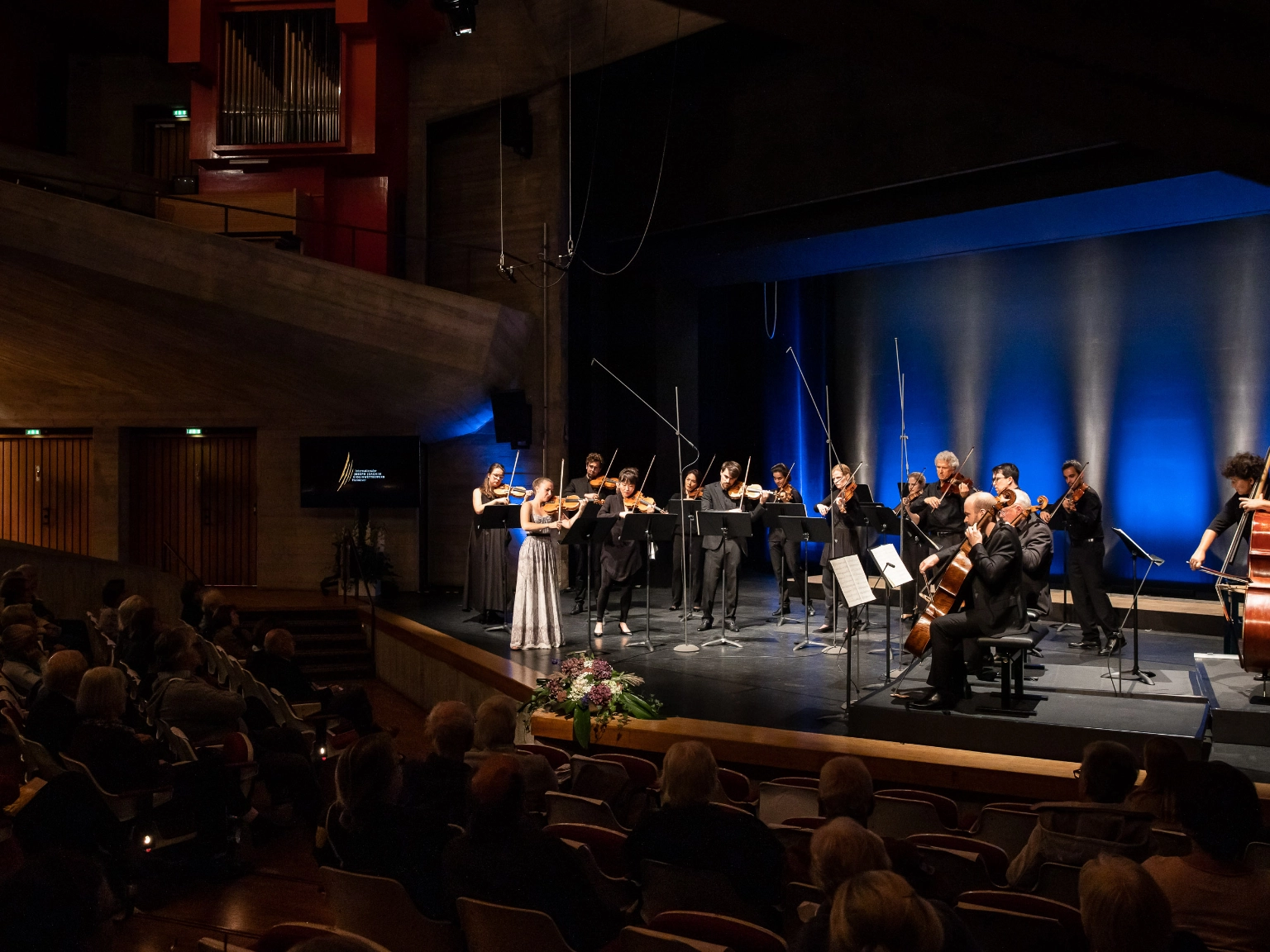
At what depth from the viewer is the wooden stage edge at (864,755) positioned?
5.01 meters

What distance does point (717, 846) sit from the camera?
301cm

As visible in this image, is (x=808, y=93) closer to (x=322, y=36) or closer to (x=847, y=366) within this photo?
(x=847, y=366)

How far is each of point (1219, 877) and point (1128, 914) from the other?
0.71 m

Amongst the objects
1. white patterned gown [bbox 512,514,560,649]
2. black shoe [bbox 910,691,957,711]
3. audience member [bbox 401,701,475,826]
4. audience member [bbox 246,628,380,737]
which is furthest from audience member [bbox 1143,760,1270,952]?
white patterned gown [bbox 512,514,560,649]

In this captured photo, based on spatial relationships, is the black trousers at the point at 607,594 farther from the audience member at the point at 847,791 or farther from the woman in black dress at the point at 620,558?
the audience member at the point at 847,791

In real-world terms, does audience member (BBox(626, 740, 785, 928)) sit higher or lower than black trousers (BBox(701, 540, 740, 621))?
lower

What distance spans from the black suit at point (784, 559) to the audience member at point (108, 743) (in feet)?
21.8

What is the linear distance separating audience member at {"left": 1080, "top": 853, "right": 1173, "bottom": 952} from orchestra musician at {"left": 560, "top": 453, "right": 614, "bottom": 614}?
678cm

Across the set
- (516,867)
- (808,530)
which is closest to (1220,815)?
(516,867)

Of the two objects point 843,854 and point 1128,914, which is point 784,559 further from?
point 1128,914

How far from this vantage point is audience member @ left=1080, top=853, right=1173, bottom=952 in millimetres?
2090

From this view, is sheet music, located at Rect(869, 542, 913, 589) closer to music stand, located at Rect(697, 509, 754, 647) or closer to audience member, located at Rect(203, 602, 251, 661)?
music stand, located at Rect(697, 509, 754, 647)

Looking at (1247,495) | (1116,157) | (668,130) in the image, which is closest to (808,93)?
(668,130)

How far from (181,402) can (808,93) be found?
875cm
